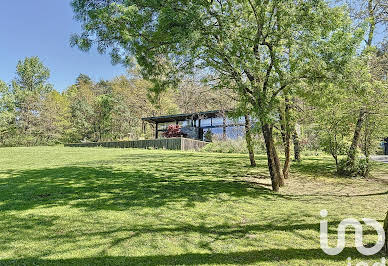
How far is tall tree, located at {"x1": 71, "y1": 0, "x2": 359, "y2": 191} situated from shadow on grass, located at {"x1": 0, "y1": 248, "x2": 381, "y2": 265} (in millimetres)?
2957

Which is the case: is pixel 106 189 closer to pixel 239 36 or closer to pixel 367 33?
pixel 239 36

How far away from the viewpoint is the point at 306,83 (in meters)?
5.95

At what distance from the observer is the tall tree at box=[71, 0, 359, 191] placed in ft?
15.9

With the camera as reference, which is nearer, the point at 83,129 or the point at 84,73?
the point at 83,129

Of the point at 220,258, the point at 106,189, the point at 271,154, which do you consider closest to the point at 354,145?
the point at 271,154

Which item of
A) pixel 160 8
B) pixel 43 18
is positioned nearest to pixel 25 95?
pixel 43 18

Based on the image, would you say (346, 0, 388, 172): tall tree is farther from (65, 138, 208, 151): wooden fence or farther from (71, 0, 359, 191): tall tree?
(65, 138, 208, 151): wooden fence

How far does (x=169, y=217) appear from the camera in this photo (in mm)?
4176

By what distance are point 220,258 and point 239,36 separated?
4.47 m

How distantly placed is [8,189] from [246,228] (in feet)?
16.7

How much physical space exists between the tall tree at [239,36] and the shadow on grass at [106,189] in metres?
2.23

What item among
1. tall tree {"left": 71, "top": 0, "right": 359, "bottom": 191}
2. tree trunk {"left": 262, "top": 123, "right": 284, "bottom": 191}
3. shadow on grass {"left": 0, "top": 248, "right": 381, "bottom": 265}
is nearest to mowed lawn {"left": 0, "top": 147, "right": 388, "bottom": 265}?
shadow on grass {"left": 0, "top": 248, "right": 381, "bottom": 265}

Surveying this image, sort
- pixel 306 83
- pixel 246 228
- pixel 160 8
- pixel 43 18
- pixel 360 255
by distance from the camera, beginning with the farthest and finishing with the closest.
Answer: pixel 43 18, pixel 306 83, pixel 160 8, pixel 246 228, pixel 360 255

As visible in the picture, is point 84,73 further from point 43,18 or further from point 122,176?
point 122,176
